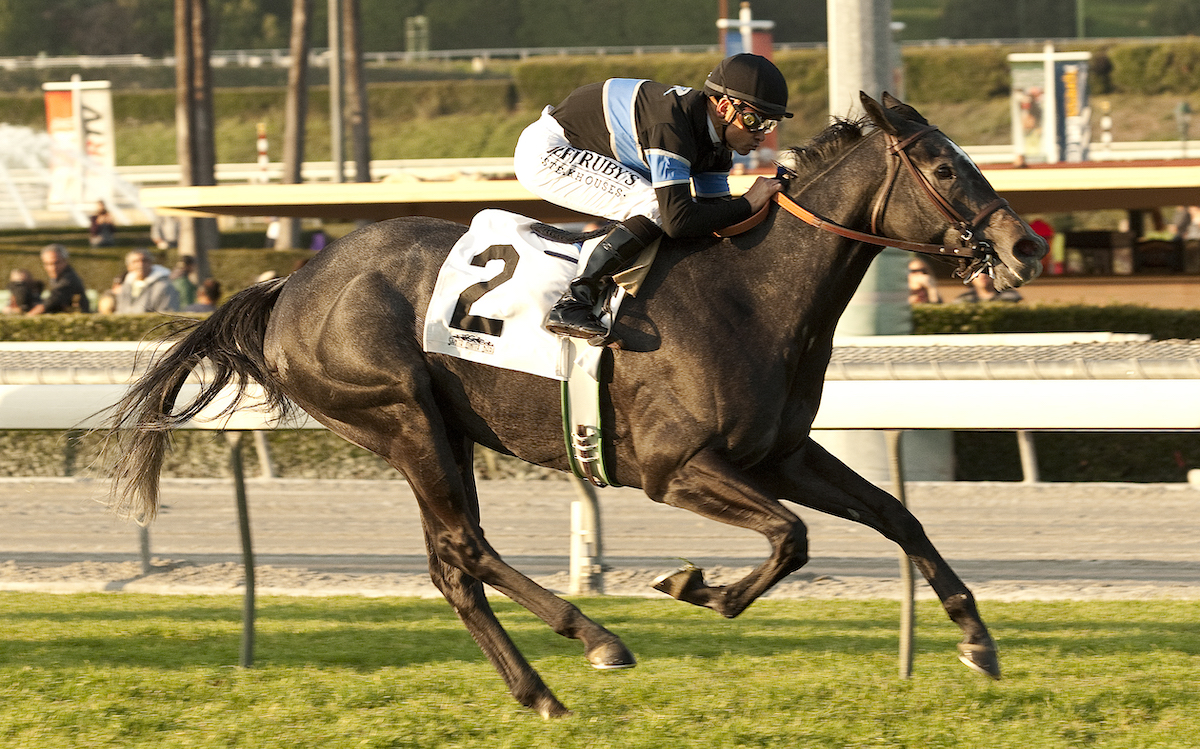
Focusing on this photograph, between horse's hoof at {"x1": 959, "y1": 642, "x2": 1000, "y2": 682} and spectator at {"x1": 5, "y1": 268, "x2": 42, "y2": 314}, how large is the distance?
1052 cm

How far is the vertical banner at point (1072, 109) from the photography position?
17.6 m

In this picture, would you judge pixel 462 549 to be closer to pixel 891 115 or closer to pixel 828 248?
pixel 828 248

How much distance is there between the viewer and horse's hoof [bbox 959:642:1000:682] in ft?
12.4

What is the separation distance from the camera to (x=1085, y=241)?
510 inches

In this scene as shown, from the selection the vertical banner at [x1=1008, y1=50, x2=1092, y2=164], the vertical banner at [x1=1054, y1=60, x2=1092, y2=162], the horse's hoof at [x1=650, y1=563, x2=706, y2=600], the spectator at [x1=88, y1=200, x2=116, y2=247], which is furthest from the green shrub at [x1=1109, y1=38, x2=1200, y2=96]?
the horse's hoof at [x1=650, y1=563, x2=706, y2=600]

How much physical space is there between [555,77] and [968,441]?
38.1 metres

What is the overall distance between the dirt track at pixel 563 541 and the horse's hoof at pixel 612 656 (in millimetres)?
2065

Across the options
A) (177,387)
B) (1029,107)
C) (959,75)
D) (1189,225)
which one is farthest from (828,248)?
(959,75)

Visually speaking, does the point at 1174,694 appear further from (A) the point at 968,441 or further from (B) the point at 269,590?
(A) the point at 968,441

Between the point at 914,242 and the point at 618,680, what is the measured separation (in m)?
1.51

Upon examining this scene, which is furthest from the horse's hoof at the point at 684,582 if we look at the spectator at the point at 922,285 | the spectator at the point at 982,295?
the spectator at the point at 922,285

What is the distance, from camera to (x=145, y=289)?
11.2 meters

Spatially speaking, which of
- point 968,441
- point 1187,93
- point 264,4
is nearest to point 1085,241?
point 968,441

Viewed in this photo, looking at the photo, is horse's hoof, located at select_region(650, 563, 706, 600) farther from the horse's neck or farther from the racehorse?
the horse's neck
